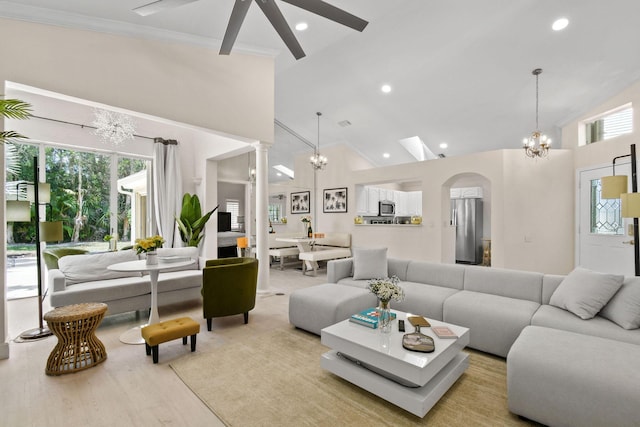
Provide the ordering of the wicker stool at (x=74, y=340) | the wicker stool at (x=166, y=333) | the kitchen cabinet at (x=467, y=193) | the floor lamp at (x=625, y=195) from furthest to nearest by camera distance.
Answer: the kitchen cabinet at (x=467, y=193), the floor lamp at (x=625, y=195), the wicker stool at (x=166, y=333), the wicker stool at (x=74, y=340)

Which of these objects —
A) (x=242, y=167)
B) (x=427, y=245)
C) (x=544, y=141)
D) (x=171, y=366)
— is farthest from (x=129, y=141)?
(x=544, y=141)

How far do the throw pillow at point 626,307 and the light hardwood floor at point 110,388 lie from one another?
119 inches

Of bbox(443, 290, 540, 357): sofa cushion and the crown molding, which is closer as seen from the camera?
bbox(443, 290, 540, 357): sofa cushion

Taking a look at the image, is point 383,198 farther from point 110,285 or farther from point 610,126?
point 110,285

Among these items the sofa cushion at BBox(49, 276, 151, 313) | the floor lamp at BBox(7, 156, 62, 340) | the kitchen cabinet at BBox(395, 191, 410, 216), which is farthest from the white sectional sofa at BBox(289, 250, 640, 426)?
the kitchen cabinet at BBox(395, 191, 410, 216)

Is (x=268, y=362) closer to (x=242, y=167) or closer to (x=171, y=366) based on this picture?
(x=171, y=366)

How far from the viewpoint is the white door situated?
4.59m

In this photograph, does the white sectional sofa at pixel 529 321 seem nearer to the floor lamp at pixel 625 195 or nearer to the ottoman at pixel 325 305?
the ottoman at pixel 325 305

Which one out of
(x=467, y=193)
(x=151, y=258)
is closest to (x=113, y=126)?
(x=151, y=258)

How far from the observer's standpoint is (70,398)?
2.08 m

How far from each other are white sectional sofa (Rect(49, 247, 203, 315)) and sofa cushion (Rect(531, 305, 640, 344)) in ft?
13.1

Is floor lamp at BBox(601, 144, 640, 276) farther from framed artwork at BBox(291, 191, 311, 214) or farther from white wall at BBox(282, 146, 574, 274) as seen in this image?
framed artwork at BBox(291, 191, 311, 214)

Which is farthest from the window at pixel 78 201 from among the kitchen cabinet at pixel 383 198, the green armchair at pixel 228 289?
the kitchen cabinet at pixel 383 198

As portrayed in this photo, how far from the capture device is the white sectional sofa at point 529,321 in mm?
1628
